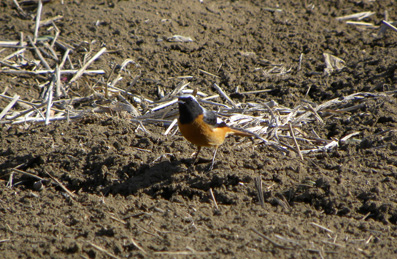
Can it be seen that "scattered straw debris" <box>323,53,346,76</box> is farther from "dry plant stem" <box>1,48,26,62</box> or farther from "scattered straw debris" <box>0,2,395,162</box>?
"dry plant stem" <box>1,48,26,62</box>

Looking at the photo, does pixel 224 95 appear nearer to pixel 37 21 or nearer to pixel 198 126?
pixel 198 126

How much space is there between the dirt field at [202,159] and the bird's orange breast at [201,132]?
10.1 inches

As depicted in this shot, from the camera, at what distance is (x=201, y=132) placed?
18.1ft

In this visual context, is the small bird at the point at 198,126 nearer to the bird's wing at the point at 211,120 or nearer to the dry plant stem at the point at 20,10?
the bird's wing at the point at 211,120

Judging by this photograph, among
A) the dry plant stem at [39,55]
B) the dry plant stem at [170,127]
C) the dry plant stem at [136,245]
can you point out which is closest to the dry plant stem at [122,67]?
the dry plant stem at [39,55]

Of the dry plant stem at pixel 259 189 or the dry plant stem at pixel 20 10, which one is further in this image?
the dry plant stem at pixel 20 10

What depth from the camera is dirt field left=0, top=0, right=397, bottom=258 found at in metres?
4.19

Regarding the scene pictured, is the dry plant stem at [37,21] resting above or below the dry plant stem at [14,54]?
above

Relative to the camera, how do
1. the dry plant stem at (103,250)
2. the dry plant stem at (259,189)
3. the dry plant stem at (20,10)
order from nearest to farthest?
the dry plant stem at (103,250) → the dry plant stem at (259,189) → the dry plant stem at (20,10)

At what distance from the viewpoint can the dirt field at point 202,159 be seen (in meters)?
4.19

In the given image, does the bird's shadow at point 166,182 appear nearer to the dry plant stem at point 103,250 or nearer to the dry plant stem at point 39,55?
the dry plant stem at point 103,250

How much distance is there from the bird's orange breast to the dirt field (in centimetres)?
26

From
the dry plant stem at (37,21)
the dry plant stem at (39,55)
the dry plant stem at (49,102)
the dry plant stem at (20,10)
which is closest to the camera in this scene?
the dry plant stem at (49,102)

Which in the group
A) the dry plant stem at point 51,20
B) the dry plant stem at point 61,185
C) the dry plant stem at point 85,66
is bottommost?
the dry plant stem at point 61,185
